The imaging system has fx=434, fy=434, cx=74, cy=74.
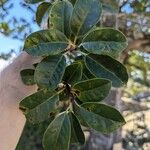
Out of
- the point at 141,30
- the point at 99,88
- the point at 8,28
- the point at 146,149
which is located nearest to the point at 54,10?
the point at 99,88

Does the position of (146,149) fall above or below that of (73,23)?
below

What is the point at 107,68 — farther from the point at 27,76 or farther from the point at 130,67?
the point at 130,67

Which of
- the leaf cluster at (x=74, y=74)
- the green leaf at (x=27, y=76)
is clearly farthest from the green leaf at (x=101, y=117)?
the green leaf at (x=27, y=76)

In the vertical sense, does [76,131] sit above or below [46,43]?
below

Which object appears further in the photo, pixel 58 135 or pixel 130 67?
pixel 130 67

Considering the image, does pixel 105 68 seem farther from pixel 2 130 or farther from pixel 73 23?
pixel 2 130

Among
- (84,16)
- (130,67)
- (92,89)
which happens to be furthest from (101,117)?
(130,67)

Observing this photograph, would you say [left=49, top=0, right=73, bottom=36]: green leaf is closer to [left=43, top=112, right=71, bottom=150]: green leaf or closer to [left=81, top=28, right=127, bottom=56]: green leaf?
[left=81, top=28, right=127, bottom=56]: green leaf
